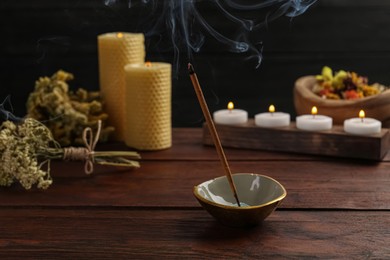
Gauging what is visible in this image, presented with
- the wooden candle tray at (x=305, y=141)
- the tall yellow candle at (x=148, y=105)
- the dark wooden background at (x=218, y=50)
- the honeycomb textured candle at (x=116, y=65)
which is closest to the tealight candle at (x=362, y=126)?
the wooden candle tray at (x=305, y=141)

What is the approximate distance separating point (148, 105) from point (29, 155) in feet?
1.11

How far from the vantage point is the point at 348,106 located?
144cm

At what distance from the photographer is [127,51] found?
57.9 inches

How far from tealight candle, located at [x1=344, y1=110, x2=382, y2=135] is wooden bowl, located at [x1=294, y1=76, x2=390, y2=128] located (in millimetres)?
88

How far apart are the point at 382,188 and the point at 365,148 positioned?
208 mm

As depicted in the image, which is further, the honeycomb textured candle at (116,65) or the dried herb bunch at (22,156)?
the honeycomb textured candle at (116,65)

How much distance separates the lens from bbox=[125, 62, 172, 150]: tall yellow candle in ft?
4.56

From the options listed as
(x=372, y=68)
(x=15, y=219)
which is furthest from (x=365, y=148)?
(x=372, y=68)

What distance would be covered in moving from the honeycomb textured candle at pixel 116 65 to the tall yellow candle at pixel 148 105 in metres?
0.06

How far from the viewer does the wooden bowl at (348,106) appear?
56.0 inches

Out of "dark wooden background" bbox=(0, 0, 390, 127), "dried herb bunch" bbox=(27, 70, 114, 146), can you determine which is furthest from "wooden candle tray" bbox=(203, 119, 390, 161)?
"dark wooden background" bbox=(0, 0, 390, 127)

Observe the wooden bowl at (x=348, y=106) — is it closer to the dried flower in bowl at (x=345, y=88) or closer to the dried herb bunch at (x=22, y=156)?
the dried flower in bowl at (x=345, y=88)

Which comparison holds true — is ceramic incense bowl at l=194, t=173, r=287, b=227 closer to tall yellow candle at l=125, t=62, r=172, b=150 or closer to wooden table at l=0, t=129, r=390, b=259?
wooden table at l=0, t=129, r=390, b=259

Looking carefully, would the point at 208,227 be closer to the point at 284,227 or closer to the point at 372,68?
the point at 284,227
